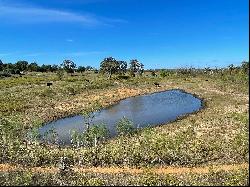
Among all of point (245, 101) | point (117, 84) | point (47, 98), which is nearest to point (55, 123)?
point (47, 98)

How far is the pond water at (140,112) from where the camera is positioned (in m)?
53.8

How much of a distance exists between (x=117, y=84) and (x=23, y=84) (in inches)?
896

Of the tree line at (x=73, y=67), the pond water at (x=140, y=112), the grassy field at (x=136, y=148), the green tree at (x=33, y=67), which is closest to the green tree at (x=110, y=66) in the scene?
the tree line at (x=73, y=67)

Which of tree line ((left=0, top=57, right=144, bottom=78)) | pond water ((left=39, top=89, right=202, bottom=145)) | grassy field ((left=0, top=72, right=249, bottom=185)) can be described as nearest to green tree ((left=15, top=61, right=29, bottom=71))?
tree line ((left=0, top=57, right=144, bottom=78))

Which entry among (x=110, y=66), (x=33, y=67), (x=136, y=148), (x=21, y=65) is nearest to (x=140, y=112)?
(x=136, y=148)

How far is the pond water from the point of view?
53844 mm

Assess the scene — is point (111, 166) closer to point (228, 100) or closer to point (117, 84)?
point (228, 100)

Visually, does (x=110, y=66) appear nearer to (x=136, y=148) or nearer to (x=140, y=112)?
(x=140, y=112)

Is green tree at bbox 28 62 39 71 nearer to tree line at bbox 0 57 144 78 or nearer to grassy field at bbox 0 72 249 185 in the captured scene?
tree line at bbox 0 57 144 78

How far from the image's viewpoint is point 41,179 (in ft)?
70.6

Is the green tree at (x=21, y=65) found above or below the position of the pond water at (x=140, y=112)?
above

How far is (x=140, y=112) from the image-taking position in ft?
224

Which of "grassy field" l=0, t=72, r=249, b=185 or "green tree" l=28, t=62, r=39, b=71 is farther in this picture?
"green tree" l=28, t=62, r=39, b=71

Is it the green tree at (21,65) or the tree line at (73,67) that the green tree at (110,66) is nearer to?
the tree line at (73,67)
